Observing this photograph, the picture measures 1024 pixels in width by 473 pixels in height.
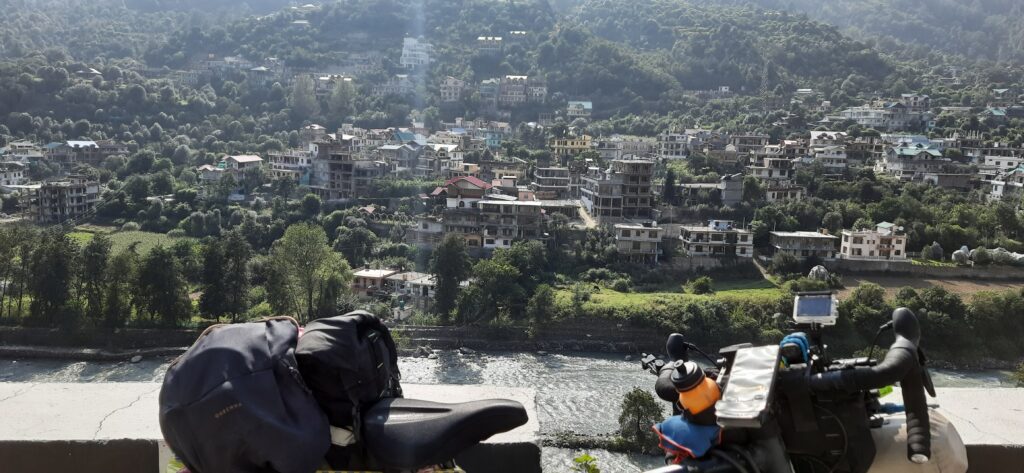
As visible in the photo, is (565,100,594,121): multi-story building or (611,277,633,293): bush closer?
(611,277,633,293): bush

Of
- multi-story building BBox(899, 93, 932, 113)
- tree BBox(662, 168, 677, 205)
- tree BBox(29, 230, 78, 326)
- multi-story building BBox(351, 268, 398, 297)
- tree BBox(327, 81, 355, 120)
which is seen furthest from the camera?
tree BBox(327, 81, 355, 120)

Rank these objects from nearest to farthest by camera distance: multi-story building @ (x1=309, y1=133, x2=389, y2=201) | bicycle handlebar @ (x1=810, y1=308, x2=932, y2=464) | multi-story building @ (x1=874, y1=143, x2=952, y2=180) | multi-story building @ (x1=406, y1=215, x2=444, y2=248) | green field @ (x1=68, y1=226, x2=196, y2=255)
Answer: bicycle handlebar @ (x1=810, y1=308, x2=932, y2=464), green field @ (x1=68, y1=226, x2=196, y2=255), multi-story building @ (x1=406, y1=215, x2=444, y2=248), multi-story building @ (x1=309, y1=133, x2=389, y2=201), multi-story building @ (x1=874, y1=143, x2=952, y2=180)

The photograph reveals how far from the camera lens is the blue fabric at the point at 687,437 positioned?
3.16 ft

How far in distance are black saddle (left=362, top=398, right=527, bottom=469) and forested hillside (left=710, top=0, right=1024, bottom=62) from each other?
164 feet

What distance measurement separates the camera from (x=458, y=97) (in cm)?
3073

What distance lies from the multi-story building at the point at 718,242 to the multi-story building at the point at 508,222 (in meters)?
2.59

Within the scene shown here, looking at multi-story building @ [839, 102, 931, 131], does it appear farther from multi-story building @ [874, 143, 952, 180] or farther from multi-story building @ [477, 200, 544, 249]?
multi-story building @ [477, 200, 544, 249]

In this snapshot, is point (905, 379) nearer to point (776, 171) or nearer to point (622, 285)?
point (622, 285)

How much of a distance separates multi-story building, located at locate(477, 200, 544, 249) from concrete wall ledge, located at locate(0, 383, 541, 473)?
14242 mm

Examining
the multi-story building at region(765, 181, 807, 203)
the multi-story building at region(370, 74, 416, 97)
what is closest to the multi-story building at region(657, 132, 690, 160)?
the multi-story building at region(765, 181, 807, 203)

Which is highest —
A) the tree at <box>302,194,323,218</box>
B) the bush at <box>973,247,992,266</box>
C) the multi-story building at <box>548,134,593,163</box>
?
the multi-story building at <box>548,134,593,163</box>

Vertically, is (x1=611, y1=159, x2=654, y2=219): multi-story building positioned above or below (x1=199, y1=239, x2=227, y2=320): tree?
above

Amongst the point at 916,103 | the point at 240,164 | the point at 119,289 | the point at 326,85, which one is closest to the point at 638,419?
the point at 119,289

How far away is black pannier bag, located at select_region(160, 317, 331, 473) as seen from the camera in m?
0.92
